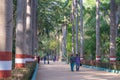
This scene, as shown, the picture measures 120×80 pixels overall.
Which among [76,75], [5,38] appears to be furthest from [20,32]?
[5,38]

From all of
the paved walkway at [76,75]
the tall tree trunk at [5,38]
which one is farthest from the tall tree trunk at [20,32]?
the tall tree trunk at [5,38]

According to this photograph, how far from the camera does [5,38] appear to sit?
11023 millimetres

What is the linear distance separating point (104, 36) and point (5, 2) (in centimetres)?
4278

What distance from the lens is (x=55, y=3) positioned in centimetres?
5628

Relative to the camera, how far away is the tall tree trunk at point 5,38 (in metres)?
10.8

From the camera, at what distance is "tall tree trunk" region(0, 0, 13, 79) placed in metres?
10.8

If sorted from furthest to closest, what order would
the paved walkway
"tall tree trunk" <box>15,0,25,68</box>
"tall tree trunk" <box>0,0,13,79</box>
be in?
the paved walkway, "tall tree trunk" <box>15,0,25,68</box>, "tall tree trunk" <box>0,0,13,79</box>

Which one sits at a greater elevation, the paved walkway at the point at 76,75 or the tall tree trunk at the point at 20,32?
the tall tree trunk at the point at 20,32

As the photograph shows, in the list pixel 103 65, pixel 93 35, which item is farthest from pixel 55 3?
pixel 103 65

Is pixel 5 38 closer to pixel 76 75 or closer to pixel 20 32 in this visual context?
pixel 20 32

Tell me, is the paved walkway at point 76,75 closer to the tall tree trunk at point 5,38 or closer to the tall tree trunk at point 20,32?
the tall tree trunk at point 20,32

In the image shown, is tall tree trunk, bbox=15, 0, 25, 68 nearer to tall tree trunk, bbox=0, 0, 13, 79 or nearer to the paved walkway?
the paved walkway

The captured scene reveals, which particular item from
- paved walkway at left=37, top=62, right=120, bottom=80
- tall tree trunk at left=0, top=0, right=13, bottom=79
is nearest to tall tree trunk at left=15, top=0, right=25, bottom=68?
paved walkway at left=37, top=62, right=120, bottom=80

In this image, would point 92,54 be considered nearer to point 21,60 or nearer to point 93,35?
point 93,35
